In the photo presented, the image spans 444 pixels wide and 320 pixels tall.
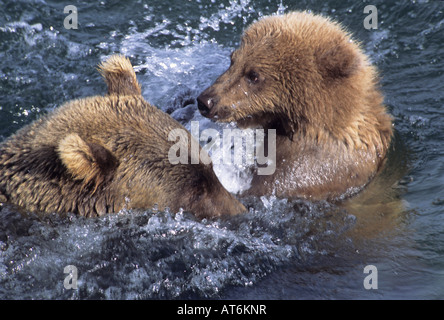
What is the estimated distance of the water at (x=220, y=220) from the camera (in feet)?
16.3

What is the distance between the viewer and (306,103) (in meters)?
6.10

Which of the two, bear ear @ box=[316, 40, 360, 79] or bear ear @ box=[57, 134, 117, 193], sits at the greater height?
bear ear @ box=[316, 40, 360, 79]

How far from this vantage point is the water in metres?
4.98

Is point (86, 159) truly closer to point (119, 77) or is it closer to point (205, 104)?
point (119, 77)

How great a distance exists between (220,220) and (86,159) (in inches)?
55.6

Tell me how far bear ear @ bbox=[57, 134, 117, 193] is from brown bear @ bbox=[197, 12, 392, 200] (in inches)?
73.8

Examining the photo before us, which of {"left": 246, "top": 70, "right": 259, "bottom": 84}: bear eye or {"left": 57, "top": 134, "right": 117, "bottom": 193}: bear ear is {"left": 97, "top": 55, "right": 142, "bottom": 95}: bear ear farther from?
{"left": 246, "top": 70, "right": 259, "bottom": 84}: bear eye

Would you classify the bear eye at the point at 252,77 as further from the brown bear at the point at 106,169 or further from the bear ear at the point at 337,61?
the brown bear at the point at 106,169

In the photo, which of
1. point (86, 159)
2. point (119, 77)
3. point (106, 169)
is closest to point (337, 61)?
point (119, 77)

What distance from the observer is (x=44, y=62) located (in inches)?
359

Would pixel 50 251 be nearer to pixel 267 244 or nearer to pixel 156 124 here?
pixel 156 124

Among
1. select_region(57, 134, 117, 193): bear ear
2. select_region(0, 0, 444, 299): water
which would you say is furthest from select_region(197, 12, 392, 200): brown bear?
select_region(57, 134, 117, 193): bear ear
